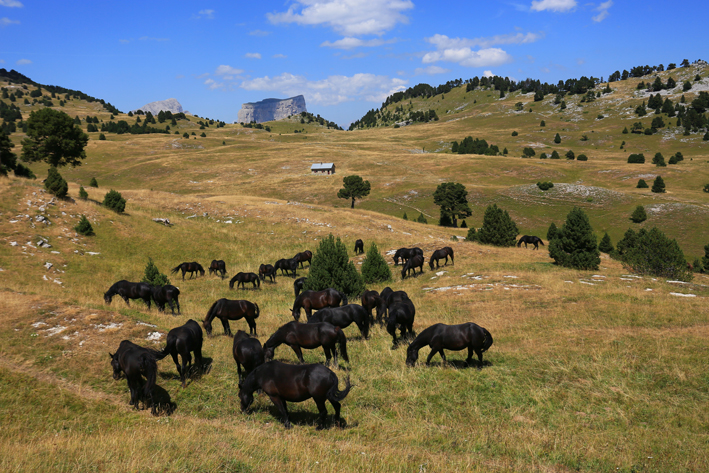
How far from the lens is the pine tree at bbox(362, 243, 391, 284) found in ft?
89.7

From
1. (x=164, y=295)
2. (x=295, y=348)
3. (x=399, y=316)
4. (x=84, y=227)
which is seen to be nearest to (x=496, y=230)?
(x=399, y=316)

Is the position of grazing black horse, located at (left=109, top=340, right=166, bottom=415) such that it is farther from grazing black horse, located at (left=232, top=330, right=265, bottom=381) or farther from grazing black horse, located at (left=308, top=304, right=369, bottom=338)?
grazing black horse, located at (left=308, top=304, right=369, bottom=338)

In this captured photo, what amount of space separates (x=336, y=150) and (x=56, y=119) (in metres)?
101

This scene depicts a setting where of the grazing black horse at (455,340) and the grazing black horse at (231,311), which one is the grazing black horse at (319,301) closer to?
the grazing black horse at (231,311)

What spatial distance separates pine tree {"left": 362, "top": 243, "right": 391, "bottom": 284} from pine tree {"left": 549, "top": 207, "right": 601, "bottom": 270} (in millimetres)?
13579

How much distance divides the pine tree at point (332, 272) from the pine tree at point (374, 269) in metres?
4.77

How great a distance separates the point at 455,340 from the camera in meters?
11.5

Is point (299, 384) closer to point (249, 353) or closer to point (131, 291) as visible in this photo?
point (249, 353)

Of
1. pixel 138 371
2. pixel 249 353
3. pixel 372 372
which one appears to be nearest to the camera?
pixel 138 371

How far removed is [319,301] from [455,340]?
6985 mm

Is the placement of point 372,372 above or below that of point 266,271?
above

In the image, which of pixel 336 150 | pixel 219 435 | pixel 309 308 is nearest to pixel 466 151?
pixel 336 150

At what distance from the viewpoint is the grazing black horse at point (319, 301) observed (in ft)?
54.3

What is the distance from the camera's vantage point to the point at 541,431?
792cm
